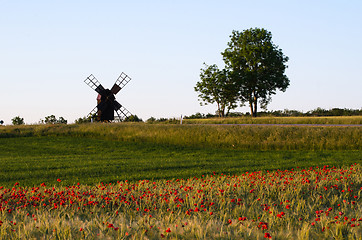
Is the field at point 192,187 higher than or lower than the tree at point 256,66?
lower

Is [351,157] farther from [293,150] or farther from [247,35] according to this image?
[247,35]

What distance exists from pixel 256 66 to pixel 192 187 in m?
46.2

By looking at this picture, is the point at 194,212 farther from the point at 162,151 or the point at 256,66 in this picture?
the point at 256,66

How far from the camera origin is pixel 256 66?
176ft

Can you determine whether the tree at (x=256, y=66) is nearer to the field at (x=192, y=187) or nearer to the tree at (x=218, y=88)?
Result: the tree at (x=218, y=88)

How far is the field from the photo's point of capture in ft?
20.1

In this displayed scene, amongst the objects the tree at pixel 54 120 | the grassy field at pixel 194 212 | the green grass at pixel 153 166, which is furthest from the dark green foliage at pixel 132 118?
the grassy field at pixel 194 212

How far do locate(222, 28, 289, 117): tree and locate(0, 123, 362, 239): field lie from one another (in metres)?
24.8

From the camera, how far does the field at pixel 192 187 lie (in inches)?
241

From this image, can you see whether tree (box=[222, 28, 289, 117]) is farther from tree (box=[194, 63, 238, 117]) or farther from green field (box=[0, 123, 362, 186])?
green field (box=[0, 123, 362, 186])

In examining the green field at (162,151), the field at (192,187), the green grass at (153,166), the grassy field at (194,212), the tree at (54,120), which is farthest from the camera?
the tree at (54,120)

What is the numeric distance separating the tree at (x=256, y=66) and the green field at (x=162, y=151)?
80.9ft

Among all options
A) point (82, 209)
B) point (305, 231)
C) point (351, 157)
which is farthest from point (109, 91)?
point (305, 231)

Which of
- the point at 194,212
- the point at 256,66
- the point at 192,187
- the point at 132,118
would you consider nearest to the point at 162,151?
the point at 192,187
